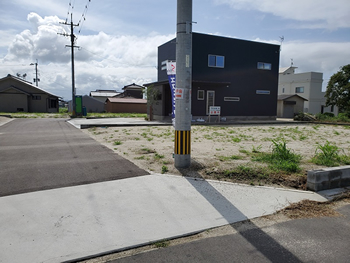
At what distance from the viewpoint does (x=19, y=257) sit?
311cm

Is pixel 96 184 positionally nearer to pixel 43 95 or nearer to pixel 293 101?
pixel 293 101

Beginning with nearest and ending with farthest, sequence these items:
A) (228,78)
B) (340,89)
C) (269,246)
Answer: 1. (269,246)
2. (228,78)
3. (340,89)

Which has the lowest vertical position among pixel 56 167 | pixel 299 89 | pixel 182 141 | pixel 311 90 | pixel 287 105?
pixel 56 167

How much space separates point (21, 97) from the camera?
4325 cm

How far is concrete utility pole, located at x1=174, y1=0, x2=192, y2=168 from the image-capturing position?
6570 mm

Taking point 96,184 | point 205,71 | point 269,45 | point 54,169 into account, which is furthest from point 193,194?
point 269,45

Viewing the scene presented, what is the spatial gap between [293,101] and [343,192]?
37.4 m

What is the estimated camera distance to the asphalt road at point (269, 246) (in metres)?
3.20

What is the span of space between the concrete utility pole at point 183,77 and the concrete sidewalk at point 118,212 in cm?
105

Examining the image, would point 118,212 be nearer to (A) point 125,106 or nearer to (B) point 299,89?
(A) point 125,106

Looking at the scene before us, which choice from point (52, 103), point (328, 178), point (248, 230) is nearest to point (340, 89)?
point (328, 178)

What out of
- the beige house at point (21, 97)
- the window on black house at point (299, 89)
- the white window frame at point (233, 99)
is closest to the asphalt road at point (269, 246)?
the white window frame at point (233, 99)

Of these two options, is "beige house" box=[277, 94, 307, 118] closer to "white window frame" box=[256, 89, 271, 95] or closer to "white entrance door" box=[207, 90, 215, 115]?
"white window frame" box=[256, 89, 271, 95]

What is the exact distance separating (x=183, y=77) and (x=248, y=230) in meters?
3.94
